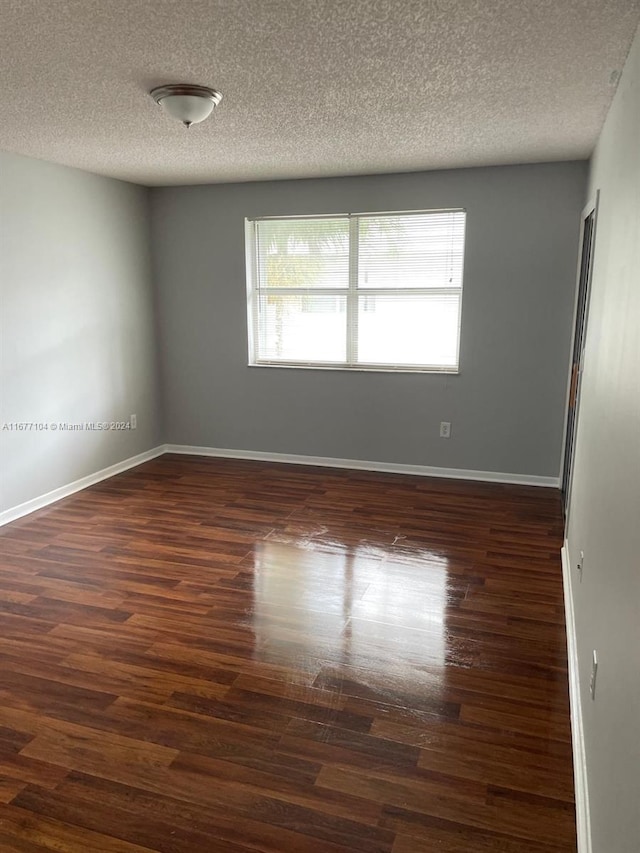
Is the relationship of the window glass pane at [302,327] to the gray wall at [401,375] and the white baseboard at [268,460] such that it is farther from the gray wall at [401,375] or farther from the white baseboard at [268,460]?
the white baseboard at [268,460]

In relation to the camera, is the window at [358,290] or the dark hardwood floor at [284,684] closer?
the dark hardwood floor at [284,684]

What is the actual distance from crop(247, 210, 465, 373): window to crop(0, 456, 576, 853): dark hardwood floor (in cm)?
150

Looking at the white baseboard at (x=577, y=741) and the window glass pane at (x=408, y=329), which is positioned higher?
the window glass pane at (x=408, y=329)

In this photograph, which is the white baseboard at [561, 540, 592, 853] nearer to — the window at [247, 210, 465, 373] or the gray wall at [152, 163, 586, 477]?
the gray wall at [152, 163, 586, 477]

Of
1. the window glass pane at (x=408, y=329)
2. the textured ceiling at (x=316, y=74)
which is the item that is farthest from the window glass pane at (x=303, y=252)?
the textured ceiling at (x=316, y=74)

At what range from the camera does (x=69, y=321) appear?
4.57m

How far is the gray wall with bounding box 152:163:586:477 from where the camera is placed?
178 inches

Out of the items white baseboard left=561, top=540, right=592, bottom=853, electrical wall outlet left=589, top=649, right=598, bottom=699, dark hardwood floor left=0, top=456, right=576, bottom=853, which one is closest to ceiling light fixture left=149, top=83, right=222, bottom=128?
dark hardwood floor left=0, top=456, right=576, bottom=853

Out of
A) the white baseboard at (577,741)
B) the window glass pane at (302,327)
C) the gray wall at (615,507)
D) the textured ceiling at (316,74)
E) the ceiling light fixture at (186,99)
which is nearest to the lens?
the gray wall at (615,507)

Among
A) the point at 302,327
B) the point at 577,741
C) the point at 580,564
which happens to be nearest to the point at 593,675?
the point at 577,741

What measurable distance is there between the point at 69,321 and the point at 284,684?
3.28 meters

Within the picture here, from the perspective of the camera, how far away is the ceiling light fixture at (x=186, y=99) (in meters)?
2.63

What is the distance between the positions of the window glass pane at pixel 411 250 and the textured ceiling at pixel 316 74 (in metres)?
0.73

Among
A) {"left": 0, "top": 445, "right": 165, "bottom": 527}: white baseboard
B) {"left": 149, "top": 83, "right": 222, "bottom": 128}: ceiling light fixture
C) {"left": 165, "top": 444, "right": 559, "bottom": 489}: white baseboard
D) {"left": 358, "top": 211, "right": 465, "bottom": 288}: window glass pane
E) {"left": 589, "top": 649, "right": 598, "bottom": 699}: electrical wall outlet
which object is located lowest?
{"left": 0, "top": 445, "right": 165, "bottom": 527}: white baseboard
